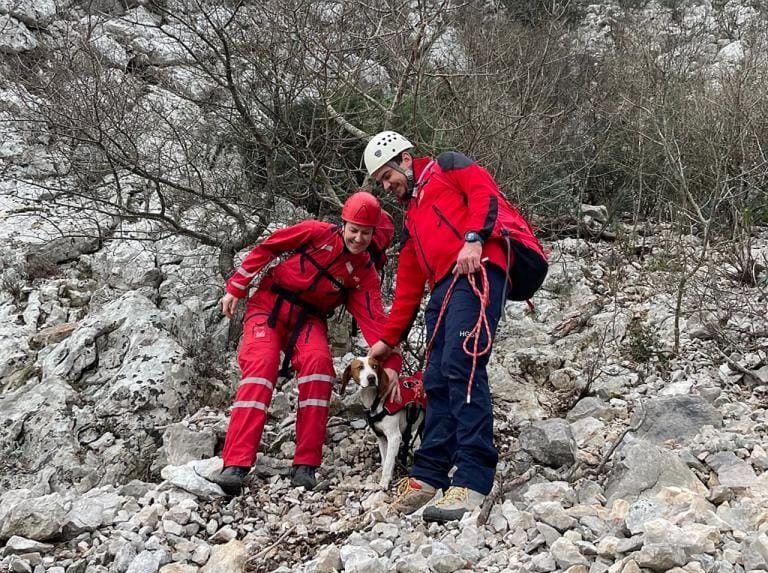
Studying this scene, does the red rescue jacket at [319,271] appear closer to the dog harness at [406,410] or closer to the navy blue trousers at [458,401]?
the dog harness at [406,410]

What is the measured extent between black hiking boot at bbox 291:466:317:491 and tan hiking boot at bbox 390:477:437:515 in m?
0.66

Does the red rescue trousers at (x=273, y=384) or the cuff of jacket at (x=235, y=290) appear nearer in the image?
the red rescue trousers at (x=273, y=384)

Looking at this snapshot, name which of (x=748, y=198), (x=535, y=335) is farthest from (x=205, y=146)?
(x=748, y=198)

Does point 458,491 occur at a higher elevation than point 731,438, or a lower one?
lower

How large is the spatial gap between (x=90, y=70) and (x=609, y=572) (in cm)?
559

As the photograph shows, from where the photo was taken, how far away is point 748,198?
7.71 metres

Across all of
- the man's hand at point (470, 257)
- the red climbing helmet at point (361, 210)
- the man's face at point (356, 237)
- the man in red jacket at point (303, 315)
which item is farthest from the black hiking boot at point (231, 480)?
the man's hand at point (470, 257)

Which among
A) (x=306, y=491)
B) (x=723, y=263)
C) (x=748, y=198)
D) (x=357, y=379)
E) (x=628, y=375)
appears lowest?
(x=306, y=491)

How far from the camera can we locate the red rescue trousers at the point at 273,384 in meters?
4.30

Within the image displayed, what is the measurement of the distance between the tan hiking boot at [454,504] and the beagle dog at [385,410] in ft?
2.57

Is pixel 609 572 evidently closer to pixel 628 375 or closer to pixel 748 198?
pixel 628 375

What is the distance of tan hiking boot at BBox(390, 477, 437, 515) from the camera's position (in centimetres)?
374

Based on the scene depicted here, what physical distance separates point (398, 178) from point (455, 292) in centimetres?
77

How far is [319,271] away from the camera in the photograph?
4809 millimetres
